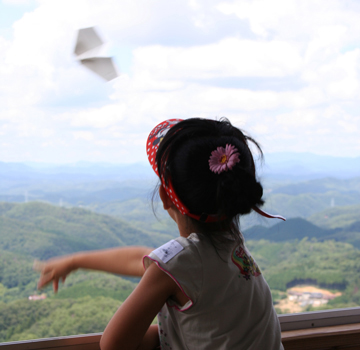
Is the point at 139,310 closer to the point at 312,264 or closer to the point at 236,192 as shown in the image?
the point at 236,192

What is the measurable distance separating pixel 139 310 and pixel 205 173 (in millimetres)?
286

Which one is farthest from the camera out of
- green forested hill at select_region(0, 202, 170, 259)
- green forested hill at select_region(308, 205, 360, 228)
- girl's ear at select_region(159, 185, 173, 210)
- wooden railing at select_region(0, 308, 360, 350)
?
green forested hill at select_region(308, 205, 360, 228)

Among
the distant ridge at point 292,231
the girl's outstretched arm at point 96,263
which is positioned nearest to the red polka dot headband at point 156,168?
the girl's outstretched arm at point 96,263

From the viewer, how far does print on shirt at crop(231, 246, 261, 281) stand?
0.76m

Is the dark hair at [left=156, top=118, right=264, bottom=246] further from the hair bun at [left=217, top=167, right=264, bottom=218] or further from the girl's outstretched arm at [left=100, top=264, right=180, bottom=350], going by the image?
the girl's outstretched arm at [left=100, top=264, right=180, bottom=350]

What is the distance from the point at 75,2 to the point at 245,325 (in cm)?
114

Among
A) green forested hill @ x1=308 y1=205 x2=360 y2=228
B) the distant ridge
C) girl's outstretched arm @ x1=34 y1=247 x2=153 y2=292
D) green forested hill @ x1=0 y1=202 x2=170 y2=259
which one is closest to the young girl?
girl's outstretched arm @ x1=34 y1=247 x2=153 y2=292

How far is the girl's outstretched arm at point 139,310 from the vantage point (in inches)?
25.8

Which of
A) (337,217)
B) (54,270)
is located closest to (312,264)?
(337,217)

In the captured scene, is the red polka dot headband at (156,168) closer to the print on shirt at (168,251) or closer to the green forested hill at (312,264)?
the print on shirt at (168,251)

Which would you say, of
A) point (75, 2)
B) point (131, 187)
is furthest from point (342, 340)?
point (75, 2)

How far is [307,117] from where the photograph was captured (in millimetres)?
1690

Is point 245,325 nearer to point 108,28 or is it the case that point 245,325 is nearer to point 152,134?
point 152,134

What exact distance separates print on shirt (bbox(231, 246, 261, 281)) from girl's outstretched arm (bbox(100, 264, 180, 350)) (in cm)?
16
